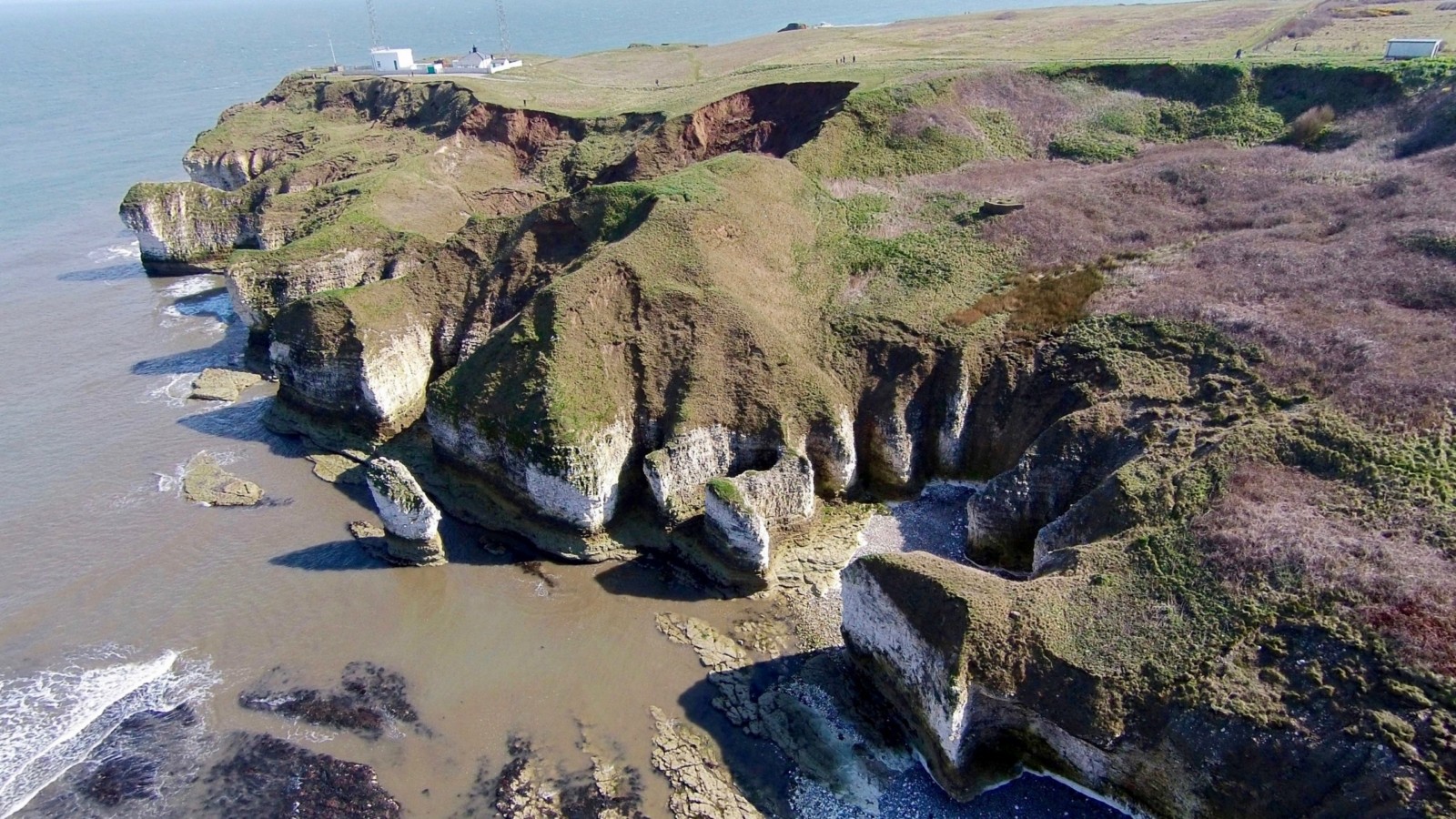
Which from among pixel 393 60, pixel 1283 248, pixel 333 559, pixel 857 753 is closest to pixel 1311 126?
pixel 1283 248

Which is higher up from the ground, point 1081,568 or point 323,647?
point 1081,568

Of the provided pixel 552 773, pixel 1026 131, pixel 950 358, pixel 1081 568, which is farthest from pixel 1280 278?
pixel 552 773

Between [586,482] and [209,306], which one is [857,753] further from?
[209,306]

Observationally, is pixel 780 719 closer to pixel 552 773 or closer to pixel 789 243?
pixel 552 773

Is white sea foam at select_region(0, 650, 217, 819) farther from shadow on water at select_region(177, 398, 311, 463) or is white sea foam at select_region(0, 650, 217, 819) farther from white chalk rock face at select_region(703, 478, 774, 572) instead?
white chalk rock face at select_region(703, 478, 774, 572)

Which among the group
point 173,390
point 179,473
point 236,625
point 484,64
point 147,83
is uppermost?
point 147,83

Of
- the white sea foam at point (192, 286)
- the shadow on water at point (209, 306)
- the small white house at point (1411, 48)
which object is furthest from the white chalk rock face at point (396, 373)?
the small white house at point (1411, 48)
